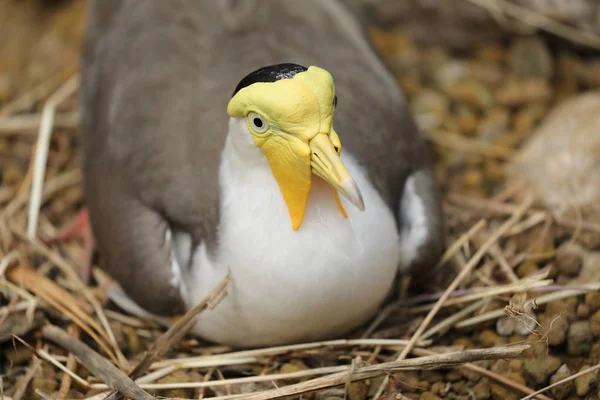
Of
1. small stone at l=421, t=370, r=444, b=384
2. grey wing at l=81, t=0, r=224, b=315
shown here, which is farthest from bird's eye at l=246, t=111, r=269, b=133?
small stone at l=421, t=370, r=444, b=384

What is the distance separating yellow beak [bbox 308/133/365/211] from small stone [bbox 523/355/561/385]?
882mm

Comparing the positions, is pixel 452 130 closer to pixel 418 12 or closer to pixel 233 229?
pixel 418 12

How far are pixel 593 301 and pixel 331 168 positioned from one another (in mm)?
1182

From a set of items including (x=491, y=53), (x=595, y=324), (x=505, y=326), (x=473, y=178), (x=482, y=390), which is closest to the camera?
(x=482, y=390)

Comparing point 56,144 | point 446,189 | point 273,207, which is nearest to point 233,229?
point 273,207

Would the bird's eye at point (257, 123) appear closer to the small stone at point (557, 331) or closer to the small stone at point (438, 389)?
the small stone at point (438, 389)

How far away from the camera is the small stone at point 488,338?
125 inches

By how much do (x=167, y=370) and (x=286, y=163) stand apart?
0.92 meters

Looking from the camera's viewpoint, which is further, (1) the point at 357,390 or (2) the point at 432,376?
(2) the point at 432,376

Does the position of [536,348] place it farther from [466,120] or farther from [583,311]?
[466,120]


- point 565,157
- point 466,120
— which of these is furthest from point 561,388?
point 466,120

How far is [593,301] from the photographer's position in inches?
124

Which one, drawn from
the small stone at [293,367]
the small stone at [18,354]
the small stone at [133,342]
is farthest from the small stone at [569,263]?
the small stone at [18,354]

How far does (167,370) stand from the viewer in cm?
313
